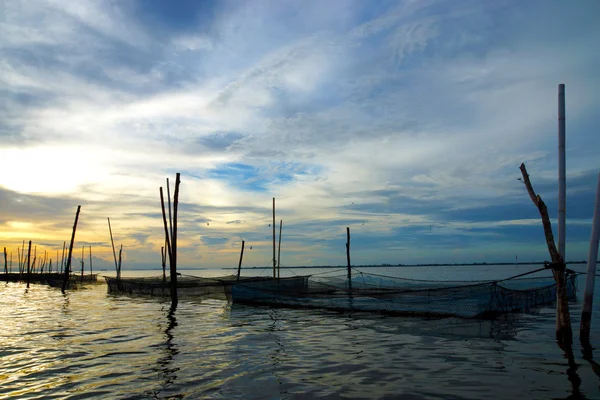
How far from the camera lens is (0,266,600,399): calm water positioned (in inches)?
332

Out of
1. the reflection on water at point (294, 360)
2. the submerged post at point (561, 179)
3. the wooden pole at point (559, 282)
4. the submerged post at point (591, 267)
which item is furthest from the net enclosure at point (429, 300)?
the submerged post at point (561, 179)

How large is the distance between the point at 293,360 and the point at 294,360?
Answer: 0.09 feet

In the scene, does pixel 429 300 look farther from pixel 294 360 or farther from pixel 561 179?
pixel 294 360

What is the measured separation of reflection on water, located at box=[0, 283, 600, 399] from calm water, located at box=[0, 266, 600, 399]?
3 centimetres

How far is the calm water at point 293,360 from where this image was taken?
845 cm

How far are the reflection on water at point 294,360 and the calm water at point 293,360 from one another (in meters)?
0.03

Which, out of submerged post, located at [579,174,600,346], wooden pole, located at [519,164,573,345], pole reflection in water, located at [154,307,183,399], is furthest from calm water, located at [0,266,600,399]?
submerged post, located at [579,174,600,346]

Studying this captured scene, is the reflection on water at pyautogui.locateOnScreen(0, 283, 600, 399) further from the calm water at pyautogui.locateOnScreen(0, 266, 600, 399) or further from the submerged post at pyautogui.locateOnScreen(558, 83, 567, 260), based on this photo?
the submerged post at pyautogui.locateOnScreen(558, 83, 567, 260)

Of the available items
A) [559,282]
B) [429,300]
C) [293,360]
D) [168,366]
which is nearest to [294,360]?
[293,360]

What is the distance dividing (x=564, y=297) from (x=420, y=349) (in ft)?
14.1

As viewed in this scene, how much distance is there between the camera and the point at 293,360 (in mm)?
→ 11031

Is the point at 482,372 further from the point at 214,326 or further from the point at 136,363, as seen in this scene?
the point at 214,326

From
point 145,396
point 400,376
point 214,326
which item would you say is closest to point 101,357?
point 145,396

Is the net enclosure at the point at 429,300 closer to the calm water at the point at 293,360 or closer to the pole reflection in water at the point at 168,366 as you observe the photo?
the calm water at the point at 293,360
